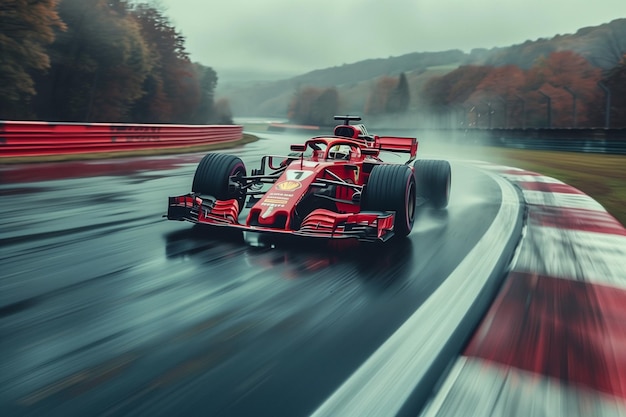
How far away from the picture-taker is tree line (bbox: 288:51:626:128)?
6116 cm

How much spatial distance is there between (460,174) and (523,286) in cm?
973

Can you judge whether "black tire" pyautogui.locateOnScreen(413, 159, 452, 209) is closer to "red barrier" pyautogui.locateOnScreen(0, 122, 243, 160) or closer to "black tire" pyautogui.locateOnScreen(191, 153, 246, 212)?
"black tire" pyautogui.locateOnScreen(191, 153, 246, 212)

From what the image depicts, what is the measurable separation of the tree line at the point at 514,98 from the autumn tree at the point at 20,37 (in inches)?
1142

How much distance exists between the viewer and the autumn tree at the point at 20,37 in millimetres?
22297

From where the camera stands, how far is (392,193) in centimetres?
589

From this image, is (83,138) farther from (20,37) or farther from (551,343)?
(551,343)

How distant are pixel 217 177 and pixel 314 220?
1.51 m

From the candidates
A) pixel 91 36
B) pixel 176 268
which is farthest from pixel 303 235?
pixel 91 36

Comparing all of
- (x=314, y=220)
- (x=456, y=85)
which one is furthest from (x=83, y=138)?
(x=456, y=85)

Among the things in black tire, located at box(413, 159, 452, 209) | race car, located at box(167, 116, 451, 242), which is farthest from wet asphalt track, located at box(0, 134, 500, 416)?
black tire, located at box(413, 159, 452, 209)

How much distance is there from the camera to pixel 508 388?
2.72 metres

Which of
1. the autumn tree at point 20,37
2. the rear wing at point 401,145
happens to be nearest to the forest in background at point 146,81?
the autumn tree at point 20,37

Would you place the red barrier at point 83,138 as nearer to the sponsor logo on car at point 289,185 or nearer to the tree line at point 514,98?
the sponsor logo on car at point 289,185

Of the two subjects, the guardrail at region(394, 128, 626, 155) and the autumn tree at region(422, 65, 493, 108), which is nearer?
the guardrail at region(394, 128, 626, 155)
